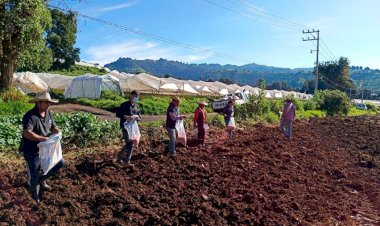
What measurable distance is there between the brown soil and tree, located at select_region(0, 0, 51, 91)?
29.3 ft

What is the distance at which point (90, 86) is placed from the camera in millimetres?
31766

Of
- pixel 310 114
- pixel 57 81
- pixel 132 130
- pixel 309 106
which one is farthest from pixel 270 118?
pixel 57 81

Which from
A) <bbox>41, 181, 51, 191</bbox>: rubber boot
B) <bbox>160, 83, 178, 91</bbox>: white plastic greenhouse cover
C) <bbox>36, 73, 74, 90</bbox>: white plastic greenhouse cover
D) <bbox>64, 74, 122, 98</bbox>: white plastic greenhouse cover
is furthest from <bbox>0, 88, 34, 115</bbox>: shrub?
<bbox>160, 83, 178, 91</bbox>: white plastic greenhouse cover

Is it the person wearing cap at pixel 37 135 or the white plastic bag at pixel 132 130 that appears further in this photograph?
the white plastic bag at pixel 132 130

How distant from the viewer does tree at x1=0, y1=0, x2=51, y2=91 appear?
1642 cm

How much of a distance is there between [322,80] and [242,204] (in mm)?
76444

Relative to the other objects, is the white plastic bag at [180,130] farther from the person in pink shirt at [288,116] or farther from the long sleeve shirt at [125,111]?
the person in pink shirt at [288,116]

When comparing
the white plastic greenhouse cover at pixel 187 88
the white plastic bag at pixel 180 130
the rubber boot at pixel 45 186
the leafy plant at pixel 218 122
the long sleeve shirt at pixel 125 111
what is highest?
the white plastic greenhouse cover at pixel 187 88

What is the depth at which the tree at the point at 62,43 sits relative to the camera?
64.0 m

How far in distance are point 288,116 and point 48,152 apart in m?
9.74

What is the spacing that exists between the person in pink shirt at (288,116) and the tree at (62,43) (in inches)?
2143

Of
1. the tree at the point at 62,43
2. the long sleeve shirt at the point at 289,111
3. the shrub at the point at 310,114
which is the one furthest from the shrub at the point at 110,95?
the tree at the point at 62,43

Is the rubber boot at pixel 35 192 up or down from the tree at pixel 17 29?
down

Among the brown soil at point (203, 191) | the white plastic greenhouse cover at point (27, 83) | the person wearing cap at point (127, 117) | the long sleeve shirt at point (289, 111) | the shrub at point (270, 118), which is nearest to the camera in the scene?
the brown soil at point (203, 191)
